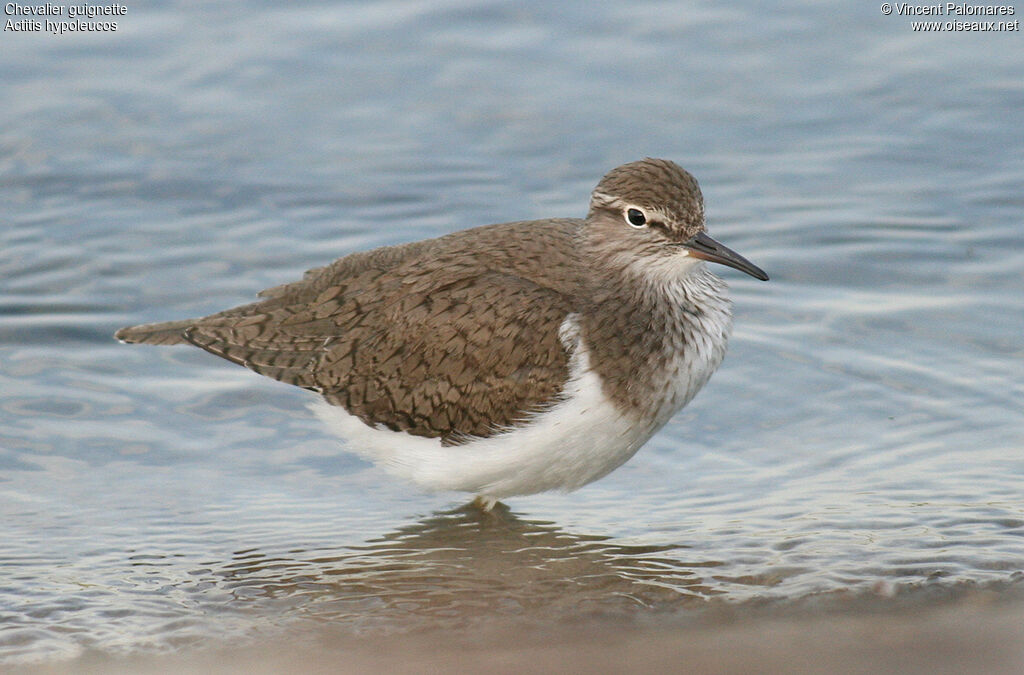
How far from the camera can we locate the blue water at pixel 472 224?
693cm

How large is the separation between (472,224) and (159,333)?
3.21m

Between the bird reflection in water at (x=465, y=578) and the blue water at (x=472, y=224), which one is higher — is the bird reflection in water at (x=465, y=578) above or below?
below

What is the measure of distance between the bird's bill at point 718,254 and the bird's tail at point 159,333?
2818 millimetres

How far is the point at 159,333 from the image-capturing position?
8234 mm

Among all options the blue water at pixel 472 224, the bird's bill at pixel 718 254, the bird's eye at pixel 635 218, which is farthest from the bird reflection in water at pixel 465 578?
the bird's eye at pixel 635 218

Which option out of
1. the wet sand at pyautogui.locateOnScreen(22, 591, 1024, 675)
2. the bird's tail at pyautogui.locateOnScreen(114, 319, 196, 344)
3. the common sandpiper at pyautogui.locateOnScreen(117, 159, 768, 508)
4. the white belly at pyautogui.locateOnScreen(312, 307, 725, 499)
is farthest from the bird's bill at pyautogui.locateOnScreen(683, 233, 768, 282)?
the bird's tail at pyautogui.locateOnScreen(114, 319, 196, 344)

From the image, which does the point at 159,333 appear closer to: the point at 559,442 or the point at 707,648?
the point at 559,442

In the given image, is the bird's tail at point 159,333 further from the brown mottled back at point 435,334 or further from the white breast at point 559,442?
the white breast at point 559,442

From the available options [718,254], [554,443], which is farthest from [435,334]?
→ [718,254]

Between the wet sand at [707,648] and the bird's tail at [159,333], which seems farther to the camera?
the bird's tail at [159,333]

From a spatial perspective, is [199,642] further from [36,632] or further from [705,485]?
[705,485]

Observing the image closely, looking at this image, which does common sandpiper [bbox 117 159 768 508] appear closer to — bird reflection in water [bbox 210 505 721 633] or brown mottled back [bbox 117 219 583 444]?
brown mottled back [bbox 117 219 583 444]

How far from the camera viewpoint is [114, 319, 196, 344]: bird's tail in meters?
8.18

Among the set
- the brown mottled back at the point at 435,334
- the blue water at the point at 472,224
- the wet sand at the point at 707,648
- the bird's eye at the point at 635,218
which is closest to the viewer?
the wet sand at the point at 707,648
